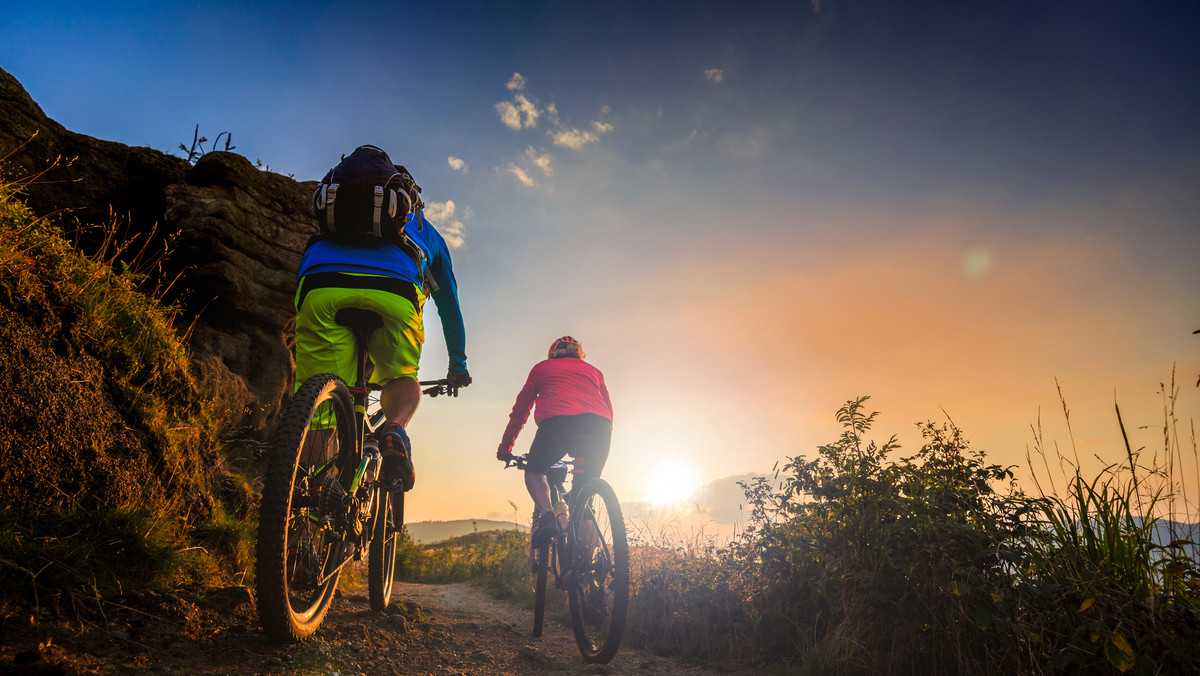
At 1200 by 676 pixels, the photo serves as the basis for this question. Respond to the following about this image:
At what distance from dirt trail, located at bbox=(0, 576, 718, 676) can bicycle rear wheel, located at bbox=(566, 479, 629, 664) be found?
0.81ft

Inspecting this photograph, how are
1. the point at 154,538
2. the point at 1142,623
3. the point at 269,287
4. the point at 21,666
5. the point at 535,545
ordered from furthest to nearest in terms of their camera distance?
the point at 269,287, the point at 535,545, the point at 154,538, the point at 1142,623, the point at 21,666

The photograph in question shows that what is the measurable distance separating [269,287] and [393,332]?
14.4 feet

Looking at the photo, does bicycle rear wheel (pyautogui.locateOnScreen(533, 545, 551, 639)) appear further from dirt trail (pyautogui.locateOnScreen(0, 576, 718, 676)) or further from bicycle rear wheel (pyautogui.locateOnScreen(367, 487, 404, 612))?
bicycle rear wheel (pyautogui.locateOnScreen(367, 487, 404, 612))

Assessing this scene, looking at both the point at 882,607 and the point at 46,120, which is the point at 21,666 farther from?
the point at 46,120

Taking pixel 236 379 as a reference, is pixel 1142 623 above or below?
below

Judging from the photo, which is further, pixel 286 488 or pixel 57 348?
pixel 57 348

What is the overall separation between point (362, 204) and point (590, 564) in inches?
122

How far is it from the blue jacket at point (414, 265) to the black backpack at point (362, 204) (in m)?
0.09

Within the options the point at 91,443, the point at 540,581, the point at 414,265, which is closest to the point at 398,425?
the point at 414,265

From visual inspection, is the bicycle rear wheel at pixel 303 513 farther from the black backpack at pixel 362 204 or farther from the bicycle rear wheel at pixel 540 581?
the bicycle rear wheel at pixel 540 581

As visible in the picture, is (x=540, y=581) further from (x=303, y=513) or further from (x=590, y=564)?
(x=303, y=513)

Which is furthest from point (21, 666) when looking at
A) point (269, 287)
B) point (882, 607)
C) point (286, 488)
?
point (269, 287)

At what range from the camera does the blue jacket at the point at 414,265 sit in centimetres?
295

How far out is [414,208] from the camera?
10.5ft
